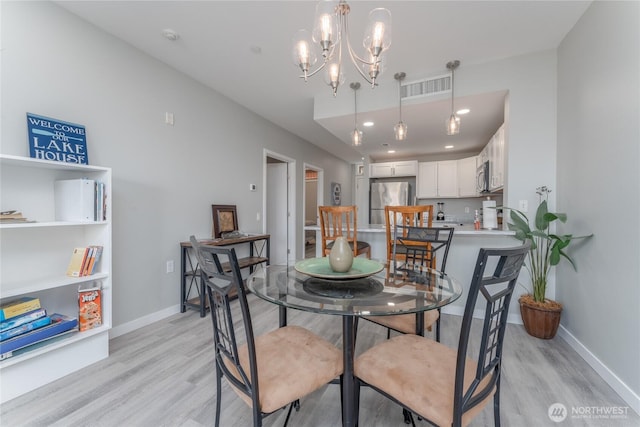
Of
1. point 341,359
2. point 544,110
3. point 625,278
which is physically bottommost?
point 341,359

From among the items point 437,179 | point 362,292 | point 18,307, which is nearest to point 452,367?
point 362,292

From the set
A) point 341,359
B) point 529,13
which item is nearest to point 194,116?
point 341,359

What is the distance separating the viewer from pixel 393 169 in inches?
227

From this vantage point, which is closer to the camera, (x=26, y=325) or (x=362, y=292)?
(x=362, y=292)

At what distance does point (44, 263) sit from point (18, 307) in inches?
13.7

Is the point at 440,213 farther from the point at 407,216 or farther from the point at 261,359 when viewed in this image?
the point at 261,359

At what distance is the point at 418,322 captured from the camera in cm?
158

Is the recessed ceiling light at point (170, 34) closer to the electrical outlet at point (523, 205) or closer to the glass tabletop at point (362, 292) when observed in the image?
the glass tabletop at point (362, 292)

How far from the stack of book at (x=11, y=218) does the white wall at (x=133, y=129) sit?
407mm

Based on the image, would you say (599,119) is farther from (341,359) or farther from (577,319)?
(341,359)

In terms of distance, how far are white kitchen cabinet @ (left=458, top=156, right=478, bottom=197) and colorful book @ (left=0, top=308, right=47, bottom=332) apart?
5.69 m

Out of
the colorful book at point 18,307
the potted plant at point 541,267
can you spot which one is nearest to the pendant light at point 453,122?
the potted plant at point 541,267

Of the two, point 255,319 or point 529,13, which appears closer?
point 529,13

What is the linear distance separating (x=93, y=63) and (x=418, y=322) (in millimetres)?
3078
